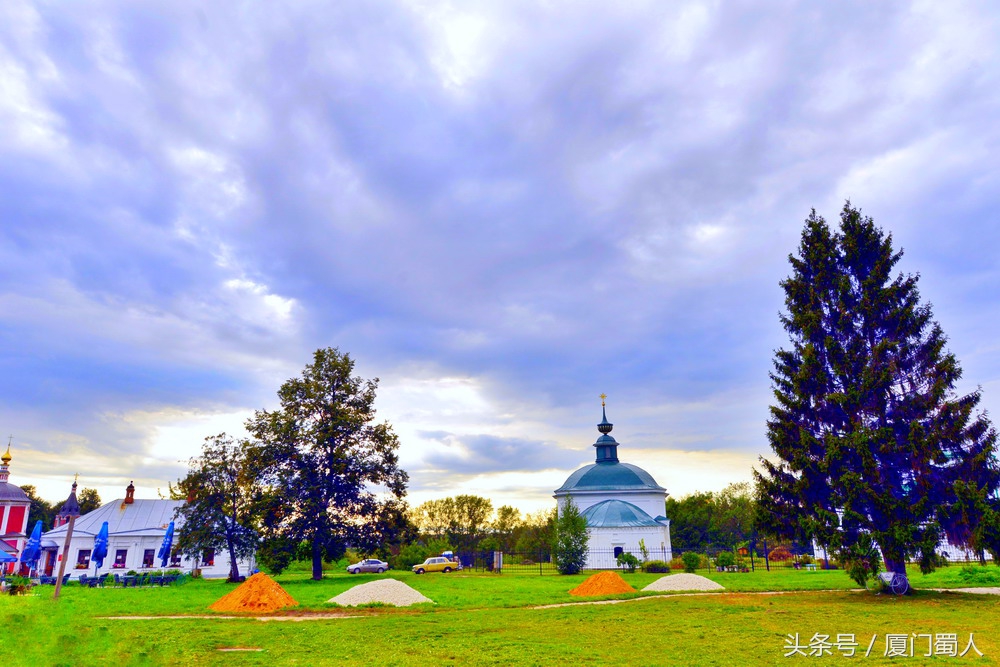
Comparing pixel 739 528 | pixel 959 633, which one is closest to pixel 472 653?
pixel 959 633

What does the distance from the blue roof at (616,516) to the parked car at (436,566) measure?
11.0 meters

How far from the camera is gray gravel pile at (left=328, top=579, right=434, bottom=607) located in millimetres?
18219

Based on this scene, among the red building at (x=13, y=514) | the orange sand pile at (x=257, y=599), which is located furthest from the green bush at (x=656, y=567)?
the red building at (x=13, y=514)

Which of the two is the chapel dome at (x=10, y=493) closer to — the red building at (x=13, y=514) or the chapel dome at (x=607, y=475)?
the red building at (x=13, y=514)

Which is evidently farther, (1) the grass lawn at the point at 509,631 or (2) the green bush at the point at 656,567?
(2) the green bush at the point at 656,567

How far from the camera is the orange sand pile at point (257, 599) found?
17.3 metres

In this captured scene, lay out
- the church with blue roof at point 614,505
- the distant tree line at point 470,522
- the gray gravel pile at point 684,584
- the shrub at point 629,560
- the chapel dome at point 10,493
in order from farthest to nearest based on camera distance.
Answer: the distant tree line at point 470,522, the chapel dome at point 10,493, the church with blue roof at point 614,505, the shrub at point 629,560, the gray gravel pile at point 684,584

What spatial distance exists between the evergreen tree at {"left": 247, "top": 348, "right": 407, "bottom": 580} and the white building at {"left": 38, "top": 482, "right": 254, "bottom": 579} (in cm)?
1129

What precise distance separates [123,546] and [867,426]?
4413 centimetres

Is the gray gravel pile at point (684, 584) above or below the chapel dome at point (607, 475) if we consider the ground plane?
below

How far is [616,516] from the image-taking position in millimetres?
49750

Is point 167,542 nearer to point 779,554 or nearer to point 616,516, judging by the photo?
point 616,516

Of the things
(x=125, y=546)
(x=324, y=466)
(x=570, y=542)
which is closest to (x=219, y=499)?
(x=324, y=466)

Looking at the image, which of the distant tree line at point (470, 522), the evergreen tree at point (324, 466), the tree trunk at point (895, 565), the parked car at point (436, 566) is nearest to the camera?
the tree trunk at point (895, 565)
